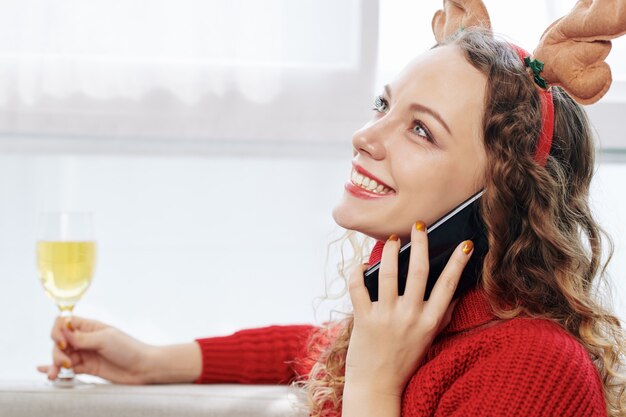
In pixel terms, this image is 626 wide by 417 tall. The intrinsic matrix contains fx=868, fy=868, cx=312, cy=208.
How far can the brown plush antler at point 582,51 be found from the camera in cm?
122

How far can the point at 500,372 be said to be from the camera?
114cm

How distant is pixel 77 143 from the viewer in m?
2.11

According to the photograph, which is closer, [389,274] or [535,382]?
[535,382]

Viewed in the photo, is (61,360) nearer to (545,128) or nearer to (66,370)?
(66,370)

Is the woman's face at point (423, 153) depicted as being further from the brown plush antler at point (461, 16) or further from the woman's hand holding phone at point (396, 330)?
the brown plush antler at point (461, 16)

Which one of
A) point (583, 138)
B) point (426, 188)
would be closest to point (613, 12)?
point (583, 138)

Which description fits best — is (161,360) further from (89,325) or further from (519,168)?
(519,168)

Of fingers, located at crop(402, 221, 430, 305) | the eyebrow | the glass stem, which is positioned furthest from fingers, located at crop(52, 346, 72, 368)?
the eyebrow

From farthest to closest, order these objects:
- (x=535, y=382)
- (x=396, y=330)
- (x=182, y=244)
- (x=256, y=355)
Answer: (x=182, y=244) < (x=256, y=355) < (x=396, y=330) < (x=535, y=382)

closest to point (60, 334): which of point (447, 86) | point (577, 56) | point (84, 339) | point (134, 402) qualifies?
point (84, 339)

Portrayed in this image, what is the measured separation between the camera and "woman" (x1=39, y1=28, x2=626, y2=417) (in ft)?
4.07

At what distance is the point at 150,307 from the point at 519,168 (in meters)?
1.29

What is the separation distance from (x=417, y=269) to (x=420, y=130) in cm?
21

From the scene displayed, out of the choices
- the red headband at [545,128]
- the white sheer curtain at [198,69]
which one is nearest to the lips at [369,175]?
the red headband at [545,128]
